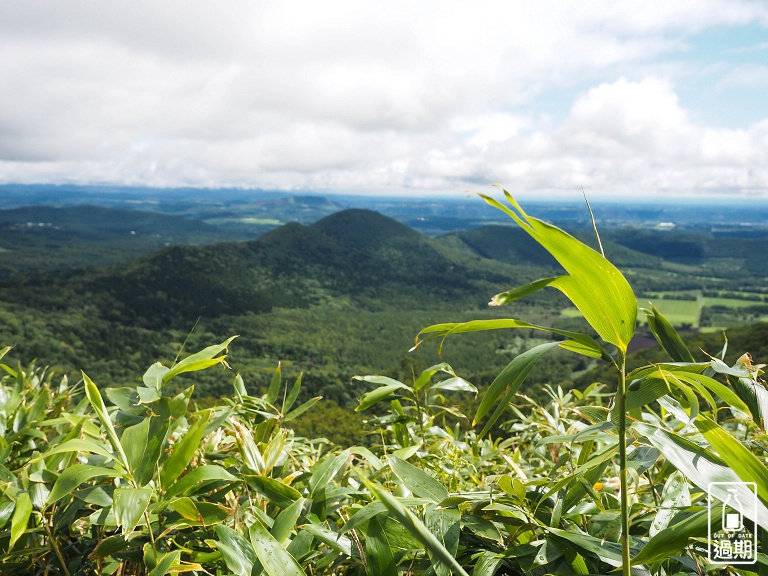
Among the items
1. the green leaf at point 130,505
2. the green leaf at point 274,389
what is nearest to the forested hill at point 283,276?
the green leaf at point 274,389

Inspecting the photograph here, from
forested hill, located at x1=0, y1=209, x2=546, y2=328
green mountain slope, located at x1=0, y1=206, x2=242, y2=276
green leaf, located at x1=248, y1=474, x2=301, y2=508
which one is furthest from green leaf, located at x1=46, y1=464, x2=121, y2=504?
green mountain slope, located at x1=0, y1=206, x2=242, y2=276

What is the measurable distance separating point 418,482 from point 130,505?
43 cm

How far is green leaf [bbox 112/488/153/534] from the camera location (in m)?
0.64

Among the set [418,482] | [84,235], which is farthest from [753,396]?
[84,235]

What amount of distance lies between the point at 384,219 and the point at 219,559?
13801cm

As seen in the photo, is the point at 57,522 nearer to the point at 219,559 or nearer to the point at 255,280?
the point at 219,559

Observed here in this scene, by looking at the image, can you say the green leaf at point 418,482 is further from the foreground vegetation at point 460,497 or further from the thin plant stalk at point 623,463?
the thin plant stalk at point 623,463

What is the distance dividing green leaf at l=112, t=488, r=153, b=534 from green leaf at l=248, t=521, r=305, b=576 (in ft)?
0.52

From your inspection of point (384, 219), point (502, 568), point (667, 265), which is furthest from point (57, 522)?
point (667, 265)

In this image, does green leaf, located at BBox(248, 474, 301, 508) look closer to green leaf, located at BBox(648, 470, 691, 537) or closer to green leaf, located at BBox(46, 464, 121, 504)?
green leaf, located at BBox(46, 464, 121, 504)

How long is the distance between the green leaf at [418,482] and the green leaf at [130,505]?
36 centimetres

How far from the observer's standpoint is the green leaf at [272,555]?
640mm

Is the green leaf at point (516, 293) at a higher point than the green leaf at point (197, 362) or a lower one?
higher

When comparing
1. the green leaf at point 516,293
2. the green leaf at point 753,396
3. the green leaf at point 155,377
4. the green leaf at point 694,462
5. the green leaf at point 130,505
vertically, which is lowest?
the green leaf at point 130,505
